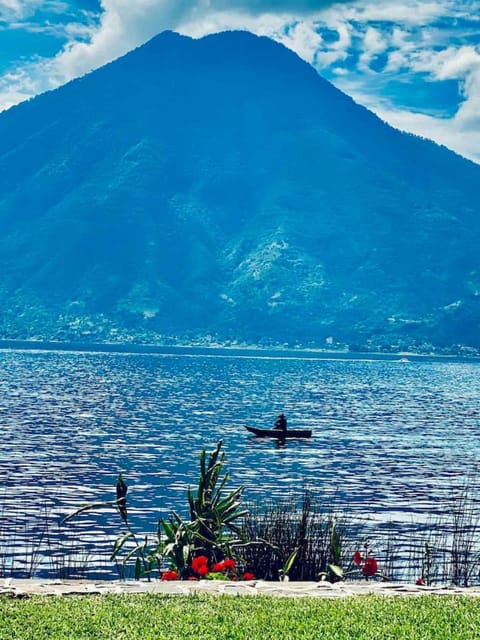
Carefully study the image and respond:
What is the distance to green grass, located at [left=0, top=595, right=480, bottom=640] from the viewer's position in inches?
398

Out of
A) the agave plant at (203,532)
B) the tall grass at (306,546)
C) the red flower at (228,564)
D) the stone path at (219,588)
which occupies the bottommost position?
the tall grass at (306,546)

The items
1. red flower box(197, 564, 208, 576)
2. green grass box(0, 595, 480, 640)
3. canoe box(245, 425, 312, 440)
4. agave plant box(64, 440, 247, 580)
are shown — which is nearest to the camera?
green grass box(0, 595, 480, 640)

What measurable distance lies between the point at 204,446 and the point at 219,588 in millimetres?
45819

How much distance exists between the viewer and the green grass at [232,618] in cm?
1010

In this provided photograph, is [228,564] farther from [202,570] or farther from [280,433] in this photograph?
[280,433]

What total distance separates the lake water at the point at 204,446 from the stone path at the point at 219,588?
11410 millimetres

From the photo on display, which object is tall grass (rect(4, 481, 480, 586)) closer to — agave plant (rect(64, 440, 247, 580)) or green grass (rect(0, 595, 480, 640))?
agave plant (rect(64, 440, 247, 580))

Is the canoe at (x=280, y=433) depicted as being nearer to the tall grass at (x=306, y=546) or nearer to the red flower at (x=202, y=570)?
the tall grass at (x=306, y=546)

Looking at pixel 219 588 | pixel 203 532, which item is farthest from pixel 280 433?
pixel 219 588

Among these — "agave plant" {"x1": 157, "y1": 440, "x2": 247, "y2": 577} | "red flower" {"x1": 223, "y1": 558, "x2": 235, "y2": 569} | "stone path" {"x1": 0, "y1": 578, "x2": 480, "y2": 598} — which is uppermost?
"agave plant" {"x1": 157, "y1": 440, "x2": 247, "y2": 577}

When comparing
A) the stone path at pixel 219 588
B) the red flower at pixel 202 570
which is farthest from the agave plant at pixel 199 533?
the stone path at pixel 219 588

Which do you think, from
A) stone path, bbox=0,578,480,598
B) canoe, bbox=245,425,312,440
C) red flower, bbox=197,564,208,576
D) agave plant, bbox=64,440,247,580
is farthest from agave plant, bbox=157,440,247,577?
canoe, bbox=245,425,312,440

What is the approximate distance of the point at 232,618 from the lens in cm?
1086

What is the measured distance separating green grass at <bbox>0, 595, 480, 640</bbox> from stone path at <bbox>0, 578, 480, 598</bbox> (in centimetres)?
55
